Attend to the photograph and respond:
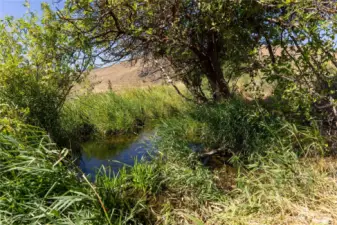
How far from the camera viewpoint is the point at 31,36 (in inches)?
173

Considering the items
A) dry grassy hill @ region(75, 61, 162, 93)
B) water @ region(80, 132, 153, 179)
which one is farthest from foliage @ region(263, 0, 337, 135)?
dry grassy hill @ region(75, 61, 162, 93)

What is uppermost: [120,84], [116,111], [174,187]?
[120,84]

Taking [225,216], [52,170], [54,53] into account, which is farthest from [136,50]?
[225,216]

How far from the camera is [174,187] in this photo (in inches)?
128

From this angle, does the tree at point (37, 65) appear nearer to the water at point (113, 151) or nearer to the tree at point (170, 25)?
the tree at point (170, 25)

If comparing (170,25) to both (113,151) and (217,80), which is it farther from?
(113,151)

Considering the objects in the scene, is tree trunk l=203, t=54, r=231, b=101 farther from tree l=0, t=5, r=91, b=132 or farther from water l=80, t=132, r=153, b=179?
tree l=0, t=5, r=91, b=132

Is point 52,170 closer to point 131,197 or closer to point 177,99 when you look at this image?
point 131,197

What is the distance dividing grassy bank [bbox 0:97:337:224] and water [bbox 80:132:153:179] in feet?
5.09

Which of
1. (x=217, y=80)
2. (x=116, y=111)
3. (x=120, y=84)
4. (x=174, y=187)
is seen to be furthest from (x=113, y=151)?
(x=120, y=84)

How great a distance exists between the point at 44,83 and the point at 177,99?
606cm

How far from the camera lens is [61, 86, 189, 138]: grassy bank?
7815 mm

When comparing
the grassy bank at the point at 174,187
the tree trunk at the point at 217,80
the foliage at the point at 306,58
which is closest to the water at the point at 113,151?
→ the grassy bank at the point at 174,187

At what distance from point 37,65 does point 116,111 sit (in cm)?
390
